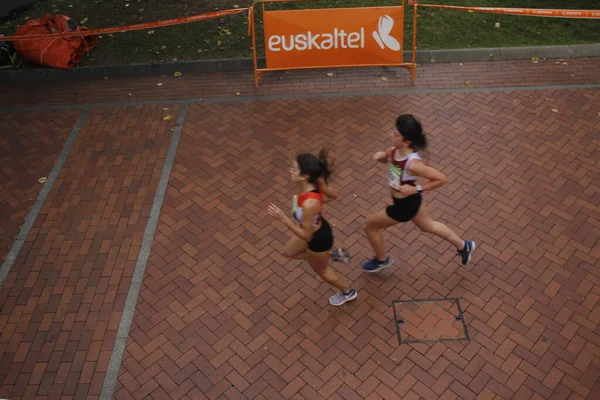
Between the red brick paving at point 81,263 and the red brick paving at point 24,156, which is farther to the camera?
the red brick paving at point 24,156

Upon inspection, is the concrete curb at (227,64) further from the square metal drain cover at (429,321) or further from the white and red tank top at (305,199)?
the white and red tank top at (305,199)

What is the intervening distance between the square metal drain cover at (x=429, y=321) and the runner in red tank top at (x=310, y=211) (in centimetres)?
102

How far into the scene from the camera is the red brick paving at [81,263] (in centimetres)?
551

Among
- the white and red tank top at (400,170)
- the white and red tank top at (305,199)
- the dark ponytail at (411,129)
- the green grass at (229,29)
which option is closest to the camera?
the white and red tank top at (305,199)

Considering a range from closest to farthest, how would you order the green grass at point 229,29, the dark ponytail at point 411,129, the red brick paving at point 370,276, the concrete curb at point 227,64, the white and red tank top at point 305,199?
1. the white and red tank top at point 305,199
2. the dark ponytail at point 411,129
3. the red brick paving at point 370,276
4. the concrete curb at point 227,64
5. the green grass at point 229,29

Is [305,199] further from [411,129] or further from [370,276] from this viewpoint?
[370,276]

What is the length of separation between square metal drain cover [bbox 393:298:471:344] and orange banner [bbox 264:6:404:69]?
458cm

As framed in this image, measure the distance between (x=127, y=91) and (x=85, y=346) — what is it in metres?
5.03

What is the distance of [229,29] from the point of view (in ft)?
35.2

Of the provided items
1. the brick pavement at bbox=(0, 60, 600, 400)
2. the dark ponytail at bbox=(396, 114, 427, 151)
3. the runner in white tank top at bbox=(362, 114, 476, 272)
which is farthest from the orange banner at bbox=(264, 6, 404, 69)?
the dark ponytail at bbox=(396, 114, 427, 151)

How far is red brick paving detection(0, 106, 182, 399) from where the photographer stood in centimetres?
551

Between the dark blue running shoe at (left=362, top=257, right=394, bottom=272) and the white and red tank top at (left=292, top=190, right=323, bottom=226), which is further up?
the white and red tank top at (left=292, top=190, right=323, bottom=226)

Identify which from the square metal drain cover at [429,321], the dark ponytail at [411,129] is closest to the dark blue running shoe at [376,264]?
the square metal drain cover at [429,321]

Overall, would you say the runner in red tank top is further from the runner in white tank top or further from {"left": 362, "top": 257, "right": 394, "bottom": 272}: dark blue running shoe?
{"left": 362, "top": 257, "right": 394, "bottom": 272}: dark blue running shoe
